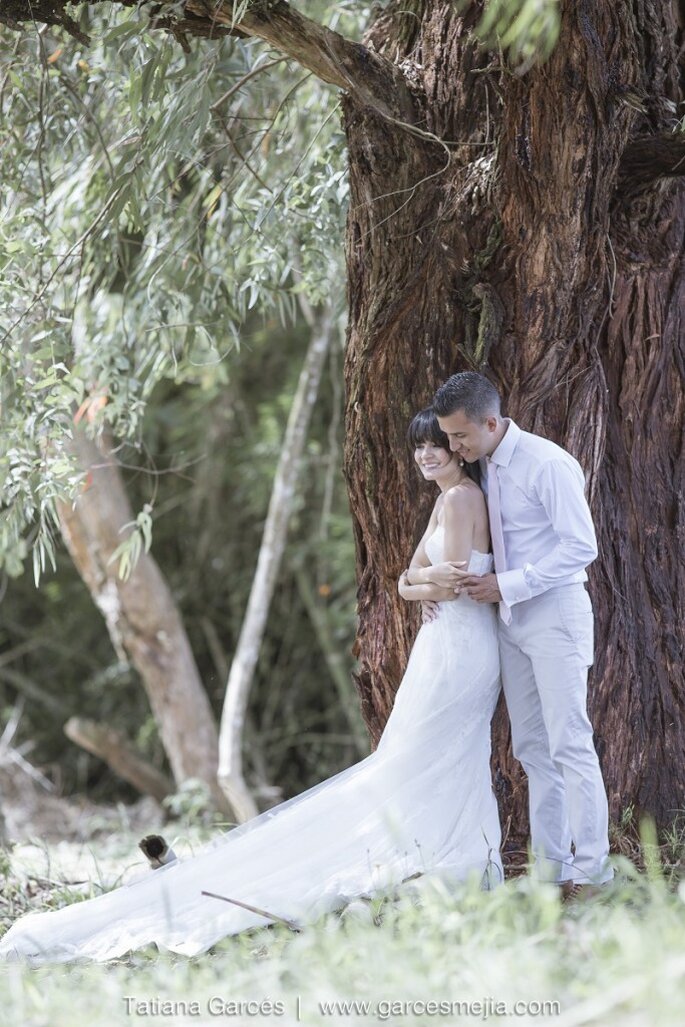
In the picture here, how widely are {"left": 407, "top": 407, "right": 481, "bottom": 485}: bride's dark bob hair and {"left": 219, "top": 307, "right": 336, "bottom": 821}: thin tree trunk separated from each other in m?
3.93

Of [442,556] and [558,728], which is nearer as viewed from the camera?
[558,728]

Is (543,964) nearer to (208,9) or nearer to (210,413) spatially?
(208,9)

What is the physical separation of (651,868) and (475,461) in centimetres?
147

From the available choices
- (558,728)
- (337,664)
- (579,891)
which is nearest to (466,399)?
(558,728)

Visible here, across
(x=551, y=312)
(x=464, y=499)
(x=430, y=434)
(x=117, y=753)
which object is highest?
(x=551, y=312)

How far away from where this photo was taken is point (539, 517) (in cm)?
403

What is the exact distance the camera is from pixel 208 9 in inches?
169

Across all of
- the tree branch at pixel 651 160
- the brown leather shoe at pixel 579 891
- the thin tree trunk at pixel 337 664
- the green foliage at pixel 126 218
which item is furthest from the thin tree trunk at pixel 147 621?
the brown leather shoe at pixel 579 891

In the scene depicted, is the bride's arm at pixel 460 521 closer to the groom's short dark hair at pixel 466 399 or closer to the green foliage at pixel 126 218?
the groom's short dark hair at pixel 466 399

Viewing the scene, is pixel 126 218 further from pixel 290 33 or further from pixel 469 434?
pixel 469 434

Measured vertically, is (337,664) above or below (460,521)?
below

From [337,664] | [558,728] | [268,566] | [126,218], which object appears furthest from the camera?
[337,664]

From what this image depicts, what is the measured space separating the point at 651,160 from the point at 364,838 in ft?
8.65

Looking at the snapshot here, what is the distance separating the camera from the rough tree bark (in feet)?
14.1
